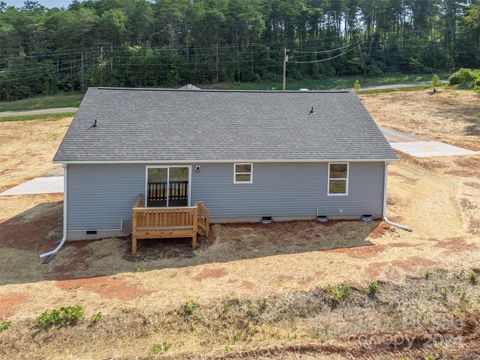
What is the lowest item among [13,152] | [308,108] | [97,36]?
[13,152]

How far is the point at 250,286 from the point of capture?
9.20 metres

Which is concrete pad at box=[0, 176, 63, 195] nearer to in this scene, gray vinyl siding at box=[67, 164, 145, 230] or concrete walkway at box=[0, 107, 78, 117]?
gray vinyl siding at box=[67, 164, 145, 230]

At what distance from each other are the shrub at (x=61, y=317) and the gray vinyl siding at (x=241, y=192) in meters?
4.45

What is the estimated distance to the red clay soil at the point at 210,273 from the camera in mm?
9797

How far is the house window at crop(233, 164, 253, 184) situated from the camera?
42.7 ft

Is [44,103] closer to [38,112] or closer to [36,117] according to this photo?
[38,112]

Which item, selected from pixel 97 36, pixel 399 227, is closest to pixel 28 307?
pixel 399 227

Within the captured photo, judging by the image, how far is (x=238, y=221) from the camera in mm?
13250

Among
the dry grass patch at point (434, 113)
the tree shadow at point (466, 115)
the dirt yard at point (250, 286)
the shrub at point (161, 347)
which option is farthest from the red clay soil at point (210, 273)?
the tree shadow at point (466, 115)

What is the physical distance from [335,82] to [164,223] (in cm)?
4890

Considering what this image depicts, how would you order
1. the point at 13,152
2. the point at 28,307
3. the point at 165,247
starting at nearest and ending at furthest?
the point at 28,307 → the point at 165,247 → the point at 13,152

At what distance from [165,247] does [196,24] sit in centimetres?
5241

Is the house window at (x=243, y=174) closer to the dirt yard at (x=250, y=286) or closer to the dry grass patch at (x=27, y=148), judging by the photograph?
the dirt yard at (x=250, y=286)

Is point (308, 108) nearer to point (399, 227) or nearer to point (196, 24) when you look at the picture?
point (399, 227)
